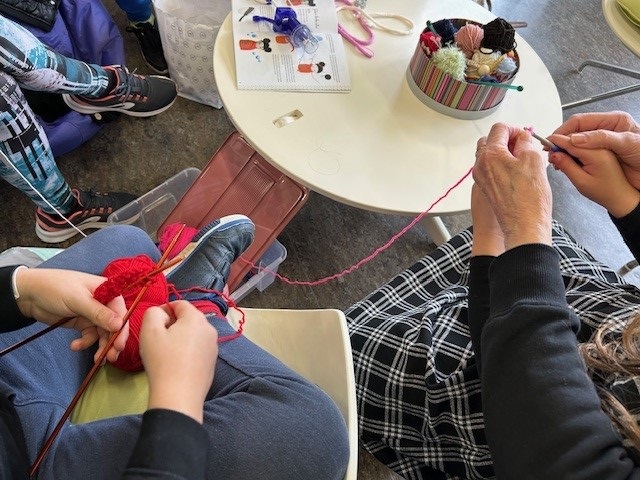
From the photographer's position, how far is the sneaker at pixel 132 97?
59.7 inches

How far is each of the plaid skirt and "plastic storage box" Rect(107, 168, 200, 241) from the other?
2.43 ft

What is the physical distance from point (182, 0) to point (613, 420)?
1576mm

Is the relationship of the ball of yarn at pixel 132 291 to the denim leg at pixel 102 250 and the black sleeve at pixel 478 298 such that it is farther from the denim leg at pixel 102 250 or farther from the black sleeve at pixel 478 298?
the black sleeve at pixel 478 298

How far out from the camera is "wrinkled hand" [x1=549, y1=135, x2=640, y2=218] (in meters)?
0.76

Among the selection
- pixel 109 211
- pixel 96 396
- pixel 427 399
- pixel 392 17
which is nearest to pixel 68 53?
pixel 109 211

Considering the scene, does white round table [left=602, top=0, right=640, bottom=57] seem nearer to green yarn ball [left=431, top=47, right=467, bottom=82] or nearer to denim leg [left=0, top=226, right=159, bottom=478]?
green yarn ball [left=431, top=47, right=467, bottom=82]

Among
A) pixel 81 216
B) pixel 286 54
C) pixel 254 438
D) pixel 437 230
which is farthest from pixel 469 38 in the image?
pixel 81 216

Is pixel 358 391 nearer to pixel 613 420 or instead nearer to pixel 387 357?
pixel 387 357

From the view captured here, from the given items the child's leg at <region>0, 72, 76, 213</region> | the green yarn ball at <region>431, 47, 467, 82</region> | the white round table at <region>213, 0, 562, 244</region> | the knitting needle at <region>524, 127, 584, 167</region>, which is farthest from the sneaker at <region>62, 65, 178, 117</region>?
the knitting needle at <region>524, 127, 584, 167</region>

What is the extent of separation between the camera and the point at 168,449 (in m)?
0.54

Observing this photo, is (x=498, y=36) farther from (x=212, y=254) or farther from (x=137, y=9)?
(x=137, y=9)

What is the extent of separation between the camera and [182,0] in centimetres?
160

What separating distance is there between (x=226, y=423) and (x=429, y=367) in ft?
1.04

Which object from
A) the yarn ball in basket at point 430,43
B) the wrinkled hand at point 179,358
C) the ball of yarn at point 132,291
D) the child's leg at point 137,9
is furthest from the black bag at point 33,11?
the wrinkled hand at point 179,358
